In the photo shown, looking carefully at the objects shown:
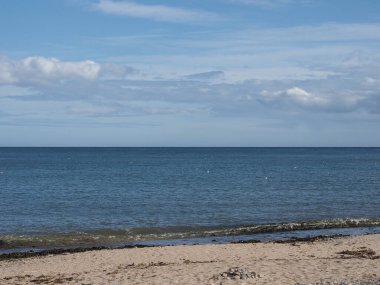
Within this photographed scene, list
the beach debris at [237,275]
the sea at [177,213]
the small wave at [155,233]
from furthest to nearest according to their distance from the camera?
the sea at [177,213] < the small wave at [155,233] < the beach debris at [237,275]

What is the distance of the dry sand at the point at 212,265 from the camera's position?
1591 centimetres

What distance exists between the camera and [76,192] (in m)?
52.3

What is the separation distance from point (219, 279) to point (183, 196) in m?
32.7

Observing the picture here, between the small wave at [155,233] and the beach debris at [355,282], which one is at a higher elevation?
the beach debris at [355,282]

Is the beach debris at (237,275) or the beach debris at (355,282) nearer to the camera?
the beach debris at (355,282)

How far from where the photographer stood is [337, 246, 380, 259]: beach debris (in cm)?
2005

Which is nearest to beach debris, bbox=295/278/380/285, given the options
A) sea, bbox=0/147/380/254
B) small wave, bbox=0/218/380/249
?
sea, bbox=0/147/380/254

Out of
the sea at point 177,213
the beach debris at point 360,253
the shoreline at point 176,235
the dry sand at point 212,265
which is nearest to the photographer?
the dry sand at point 212,265

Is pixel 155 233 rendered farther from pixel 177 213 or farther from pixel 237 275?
pixel 237 275

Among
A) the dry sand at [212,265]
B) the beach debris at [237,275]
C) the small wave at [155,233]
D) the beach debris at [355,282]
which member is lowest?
the small wave at [155,233]

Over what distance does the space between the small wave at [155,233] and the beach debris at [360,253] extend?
26.3ft

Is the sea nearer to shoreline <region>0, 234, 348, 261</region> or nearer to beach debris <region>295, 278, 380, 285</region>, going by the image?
shoreline <region>0, 234, 348, 261</region>

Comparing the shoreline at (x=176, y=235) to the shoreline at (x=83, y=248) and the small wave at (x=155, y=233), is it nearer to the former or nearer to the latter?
the small wave at (x=155, y=233)

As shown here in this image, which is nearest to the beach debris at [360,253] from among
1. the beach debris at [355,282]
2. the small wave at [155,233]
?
the beach debris at [355,282]
